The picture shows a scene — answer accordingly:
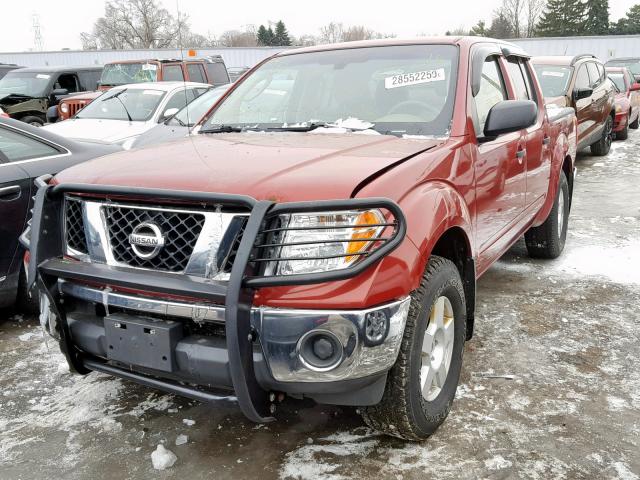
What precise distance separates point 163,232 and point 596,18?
68.6 m

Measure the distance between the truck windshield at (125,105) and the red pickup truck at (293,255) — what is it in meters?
5.91

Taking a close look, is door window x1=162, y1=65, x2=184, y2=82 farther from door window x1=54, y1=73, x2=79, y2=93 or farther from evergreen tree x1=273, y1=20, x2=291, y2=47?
evergreen tree x1=273, y1=20, x2=291, y2=47

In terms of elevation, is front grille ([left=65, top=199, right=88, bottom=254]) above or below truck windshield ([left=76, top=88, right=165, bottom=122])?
below

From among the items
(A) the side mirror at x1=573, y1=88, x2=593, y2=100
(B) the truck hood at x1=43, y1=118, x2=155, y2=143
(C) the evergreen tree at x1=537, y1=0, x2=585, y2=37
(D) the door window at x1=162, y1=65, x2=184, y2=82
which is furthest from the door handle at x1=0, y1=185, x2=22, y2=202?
(C) the evergreen tree at x1=537, y1=0, x2=585, y2=37

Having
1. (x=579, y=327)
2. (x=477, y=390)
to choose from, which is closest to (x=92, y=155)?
(x=477, y=390)

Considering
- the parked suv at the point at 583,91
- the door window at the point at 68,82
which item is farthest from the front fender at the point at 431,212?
the door window at the point at 68,82

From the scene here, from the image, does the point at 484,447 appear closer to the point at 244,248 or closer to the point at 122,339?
the point at 244,248

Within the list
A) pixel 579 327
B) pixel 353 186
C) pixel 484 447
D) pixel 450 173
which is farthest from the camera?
pixel 579 327

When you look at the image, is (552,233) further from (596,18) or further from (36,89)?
(596,18)

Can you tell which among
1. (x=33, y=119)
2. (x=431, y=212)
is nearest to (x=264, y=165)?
(x=431, y=212)

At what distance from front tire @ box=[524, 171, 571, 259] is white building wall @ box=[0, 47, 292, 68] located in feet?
96.1

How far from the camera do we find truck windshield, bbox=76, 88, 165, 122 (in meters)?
8.86

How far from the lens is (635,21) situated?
201 ft

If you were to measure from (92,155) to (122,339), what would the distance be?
269cm
